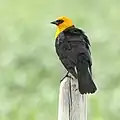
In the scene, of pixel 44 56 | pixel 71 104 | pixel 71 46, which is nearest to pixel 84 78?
pixel 71 104

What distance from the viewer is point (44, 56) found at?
8852 millimetres

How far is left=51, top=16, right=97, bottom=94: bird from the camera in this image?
480cm

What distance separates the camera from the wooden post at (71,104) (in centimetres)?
454

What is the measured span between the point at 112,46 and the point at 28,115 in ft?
7.83

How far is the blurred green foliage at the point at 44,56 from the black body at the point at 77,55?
1415mm

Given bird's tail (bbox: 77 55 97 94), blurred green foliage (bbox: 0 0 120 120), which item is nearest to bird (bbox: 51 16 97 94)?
bird's tail (bbox: 77 55 97 94)

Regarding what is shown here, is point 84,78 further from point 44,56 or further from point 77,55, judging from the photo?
point 44,56

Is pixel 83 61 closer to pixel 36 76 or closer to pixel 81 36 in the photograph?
pixel 81 36

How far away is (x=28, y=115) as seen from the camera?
7.04 metres

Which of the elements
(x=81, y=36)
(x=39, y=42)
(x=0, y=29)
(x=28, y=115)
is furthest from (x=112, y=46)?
(x=81, y=36)

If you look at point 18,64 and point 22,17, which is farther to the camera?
point 22,17

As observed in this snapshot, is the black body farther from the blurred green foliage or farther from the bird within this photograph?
the blurred green foliage

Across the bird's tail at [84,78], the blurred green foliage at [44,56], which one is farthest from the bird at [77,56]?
the blurred green foliage at [44,56]

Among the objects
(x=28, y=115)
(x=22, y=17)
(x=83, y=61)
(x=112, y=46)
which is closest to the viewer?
(x=83, y=61)
